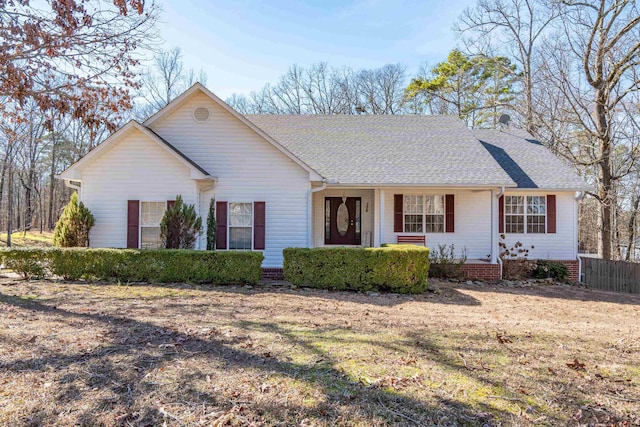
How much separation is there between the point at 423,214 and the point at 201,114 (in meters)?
8.11

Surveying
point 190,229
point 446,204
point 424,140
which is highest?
point 424,140

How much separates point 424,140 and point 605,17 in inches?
375

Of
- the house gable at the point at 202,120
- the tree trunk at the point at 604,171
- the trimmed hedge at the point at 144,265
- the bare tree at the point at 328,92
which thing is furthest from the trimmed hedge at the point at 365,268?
the bare tree at the point at 328,92

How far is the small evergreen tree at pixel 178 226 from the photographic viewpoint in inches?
403

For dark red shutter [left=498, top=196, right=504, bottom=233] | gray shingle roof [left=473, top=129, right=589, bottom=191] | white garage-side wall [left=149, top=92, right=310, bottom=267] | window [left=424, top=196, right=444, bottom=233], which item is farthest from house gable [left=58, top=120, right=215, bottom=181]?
gray shingle roof [left=473, top=129, right=589, bottom=191]

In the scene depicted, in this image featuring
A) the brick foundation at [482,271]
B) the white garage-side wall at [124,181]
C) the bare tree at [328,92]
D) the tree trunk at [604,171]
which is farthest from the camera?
the bare tree at [328,92]

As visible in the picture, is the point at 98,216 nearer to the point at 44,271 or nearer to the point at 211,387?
the point at 44,271

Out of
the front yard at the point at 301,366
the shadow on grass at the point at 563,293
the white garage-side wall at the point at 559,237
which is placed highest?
the white garage-side wall at the point at 559,237

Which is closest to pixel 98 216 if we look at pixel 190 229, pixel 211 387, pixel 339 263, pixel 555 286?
pixel 190 229

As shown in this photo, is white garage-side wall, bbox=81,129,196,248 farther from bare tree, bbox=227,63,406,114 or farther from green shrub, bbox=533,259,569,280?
bare tree, bbox=227,63,406,114

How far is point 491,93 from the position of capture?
88.6ft

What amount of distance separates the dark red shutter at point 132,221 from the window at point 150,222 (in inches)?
4.3

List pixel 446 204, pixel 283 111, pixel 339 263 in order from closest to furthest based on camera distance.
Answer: pixel 339 263, pixel 446 204, pixel 283 111

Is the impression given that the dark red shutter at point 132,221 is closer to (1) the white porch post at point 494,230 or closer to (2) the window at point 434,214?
(2) the window at point 434,214
